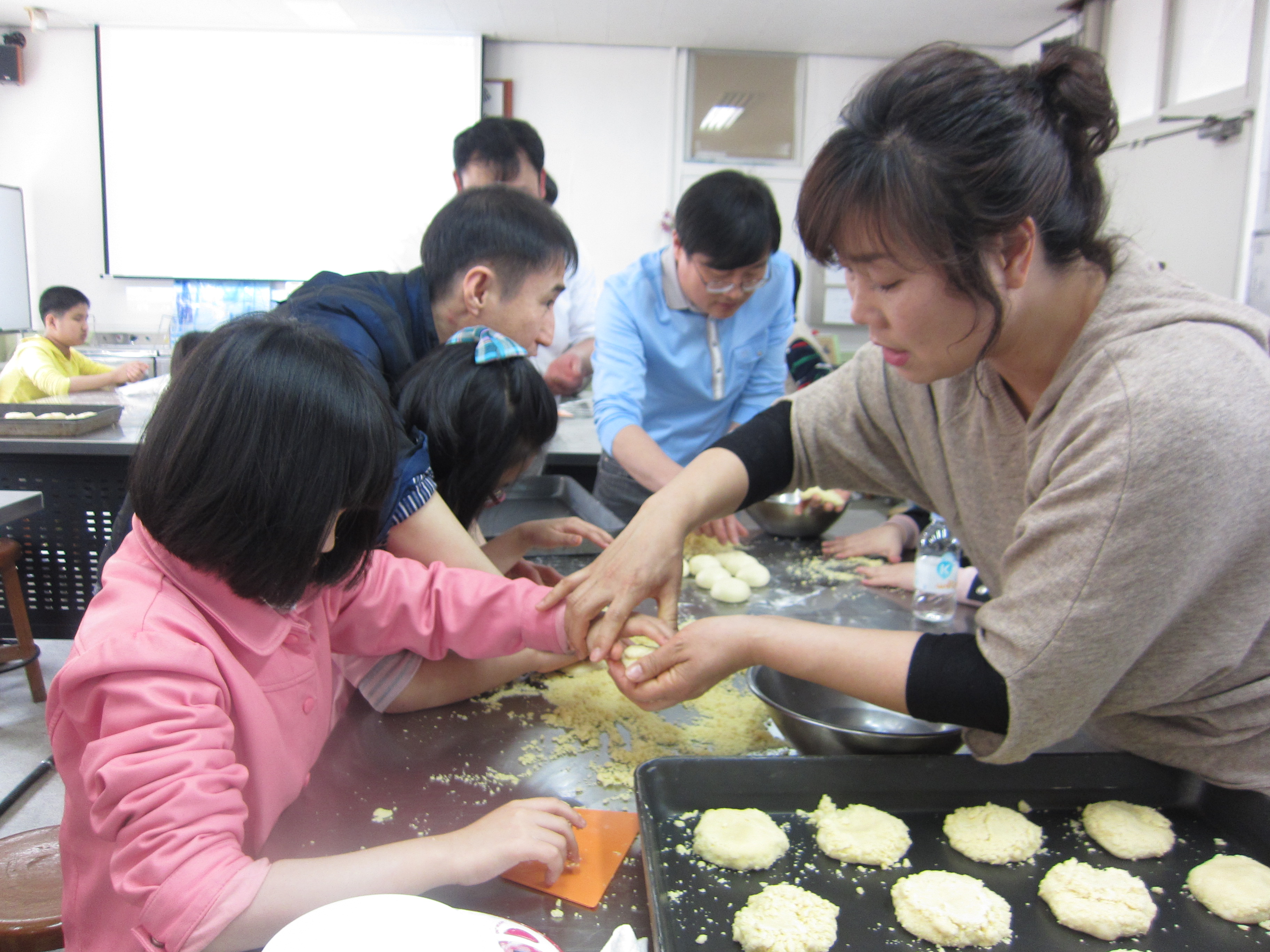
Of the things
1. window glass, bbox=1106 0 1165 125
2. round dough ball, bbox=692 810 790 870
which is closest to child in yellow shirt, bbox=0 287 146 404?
round dough ball, bbox=692 810 790 870

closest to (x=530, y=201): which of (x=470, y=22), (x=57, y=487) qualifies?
(x=57, y=487)

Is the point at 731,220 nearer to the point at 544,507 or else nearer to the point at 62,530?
the point at 544,507

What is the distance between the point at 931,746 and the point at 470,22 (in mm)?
6731

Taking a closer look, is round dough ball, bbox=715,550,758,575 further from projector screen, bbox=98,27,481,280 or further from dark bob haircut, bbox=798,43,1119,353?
projector screen, bbox=98,27,481,280

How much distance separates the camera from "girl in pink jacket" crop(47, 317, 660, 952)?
0.75 meters

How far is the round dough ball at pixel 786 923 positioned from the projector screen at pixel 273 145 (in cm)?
652

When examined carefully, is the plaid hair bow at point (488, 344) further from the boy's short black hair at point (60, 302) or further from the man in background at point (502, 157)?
the boy's short black hair at point (60, 302)

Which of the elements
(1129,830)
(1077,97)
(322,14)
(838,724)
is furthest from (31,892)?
(322,14)

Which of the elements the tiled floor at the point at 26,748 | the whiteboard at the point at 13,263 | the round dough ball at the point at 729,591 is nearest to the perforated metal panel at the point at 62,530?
the tiled floor at the point at 26,748

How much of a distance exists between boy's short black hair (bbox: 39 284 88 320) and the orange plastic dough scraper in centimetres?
578

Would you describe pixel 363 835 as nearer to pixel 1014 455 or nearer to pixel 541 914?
pixel 541 914

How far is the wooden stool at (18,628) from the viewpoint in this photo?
2.96 m

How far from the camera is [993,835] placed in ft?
3.24

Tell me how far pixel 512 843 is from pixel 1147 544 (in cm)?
74
